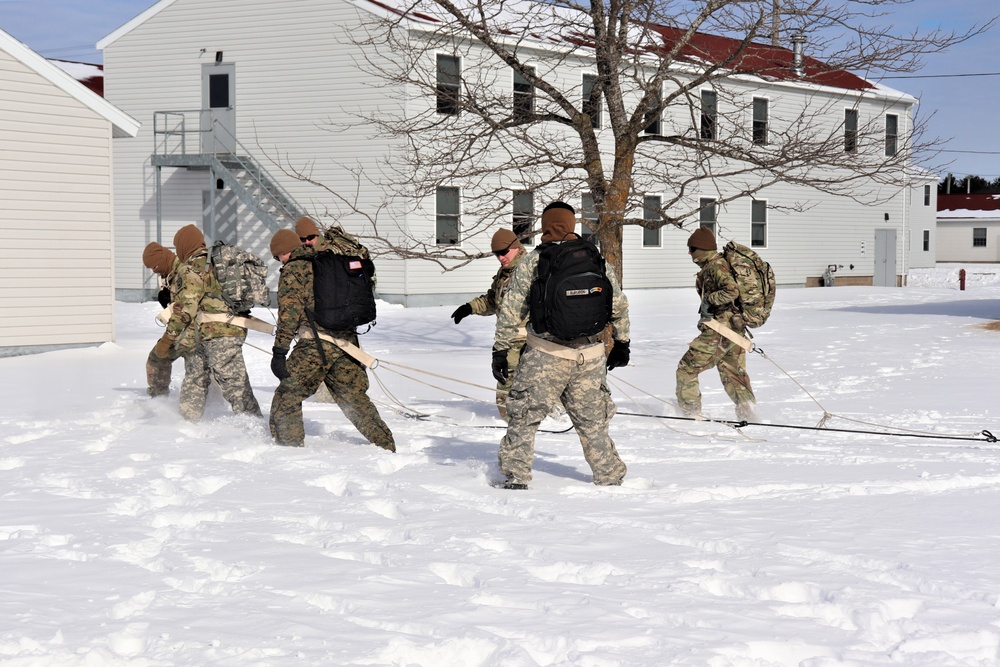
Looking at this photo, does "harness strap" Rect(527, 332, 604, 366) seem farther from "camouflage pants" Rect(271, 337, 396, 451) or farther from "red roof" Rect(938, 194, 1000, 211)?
"red roof" Rect(938, 194, 1000, 211)

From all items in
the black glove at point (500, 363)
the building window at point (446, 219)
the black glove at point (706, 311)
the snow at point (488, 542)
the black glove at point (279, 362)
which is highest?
the building window at point (446, 219)

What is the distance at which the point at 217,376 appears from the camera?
9.65 metres

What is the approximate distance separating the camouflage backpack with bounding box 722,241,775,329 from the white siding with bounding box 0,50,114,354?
1022 centimetres

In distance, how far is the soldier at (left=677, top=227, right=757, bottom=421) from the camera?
33.9 feet

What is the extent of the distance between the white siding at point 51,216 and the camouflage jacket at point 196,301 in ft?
24.2

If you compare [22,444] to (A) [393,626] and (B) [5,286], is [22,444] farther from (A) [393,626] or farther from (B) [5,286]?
(B) [5,286]

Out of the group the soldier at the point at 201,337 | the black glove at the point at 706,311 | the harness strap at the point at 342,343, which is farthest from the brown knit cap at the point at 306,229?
the black glove at the point at 706,311

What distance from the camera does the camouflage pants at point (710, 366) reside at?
10.4m

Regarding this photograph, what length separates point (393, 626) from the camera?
4578 millimetres

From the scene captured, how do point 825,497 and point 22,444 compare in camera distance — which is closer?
point 825,497

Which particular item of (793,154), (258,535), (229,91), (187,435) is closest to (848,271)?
(229,91)

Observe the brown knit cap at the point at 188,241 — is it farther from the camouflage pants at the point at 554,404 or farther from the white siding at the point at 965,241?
the white siding at the point at 965,241

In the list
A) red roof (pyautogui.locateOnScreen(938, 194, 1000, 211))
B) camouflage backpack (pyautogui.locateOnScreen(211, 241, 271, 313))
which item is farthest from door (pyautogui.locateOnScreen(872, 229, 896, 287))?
red roof (pyautogui.locateOnScreen(938, 194, 1000, 211))

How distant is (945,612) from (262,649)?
270 centimetres
